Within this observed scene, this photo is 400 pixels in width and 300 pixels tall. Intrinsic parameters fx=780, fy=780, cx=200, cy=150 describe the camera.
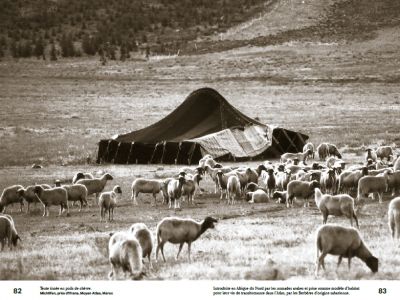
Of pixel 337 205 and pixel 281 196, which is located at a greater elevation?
pixel 337 205

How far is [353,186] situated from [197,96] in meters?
14.6

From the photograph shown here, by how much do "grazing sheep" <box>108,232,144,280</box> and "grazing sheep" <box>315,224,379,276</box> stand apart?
3267mm

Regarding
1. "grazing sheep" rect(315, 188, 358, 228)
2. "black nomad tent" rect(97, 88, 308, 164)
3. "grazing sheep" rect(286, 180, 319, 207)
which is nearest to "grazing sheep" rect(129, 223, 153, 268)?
"grazing sheep" rect(315, 188, 358, 228)

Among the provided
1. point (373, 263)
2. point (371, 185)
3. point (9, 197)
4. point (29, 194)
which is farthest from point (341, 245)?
point (9, 197)

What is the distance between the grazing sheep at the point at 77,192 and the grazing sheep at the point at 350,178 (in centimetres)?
821

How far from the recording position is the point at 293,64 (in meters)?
82.8

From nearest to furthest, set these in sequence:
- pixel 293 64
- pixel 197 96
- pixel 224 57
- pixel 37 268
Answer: pixel 37 268, pixel 197 96, pixel 293 64, pixel 224 57

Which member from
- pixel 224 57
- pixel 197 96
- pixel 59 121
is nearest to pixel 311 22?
pixel 224 57

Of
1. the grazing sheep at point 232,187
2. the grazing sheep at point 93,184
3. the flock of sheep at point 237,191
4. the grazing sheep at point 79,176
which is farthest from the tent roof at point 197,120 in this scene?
the grazing sheep at point 232,187

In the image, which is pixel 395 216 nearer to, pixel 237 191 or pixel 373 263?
pixel 373 263

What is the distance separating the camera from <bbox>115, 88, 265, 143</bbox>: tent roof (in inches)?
1457

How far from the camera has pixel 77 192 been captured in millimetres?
24781

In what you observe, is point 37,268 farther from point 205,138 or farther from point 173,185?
point 205,138

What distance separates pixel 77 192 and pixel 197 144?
1121cm
